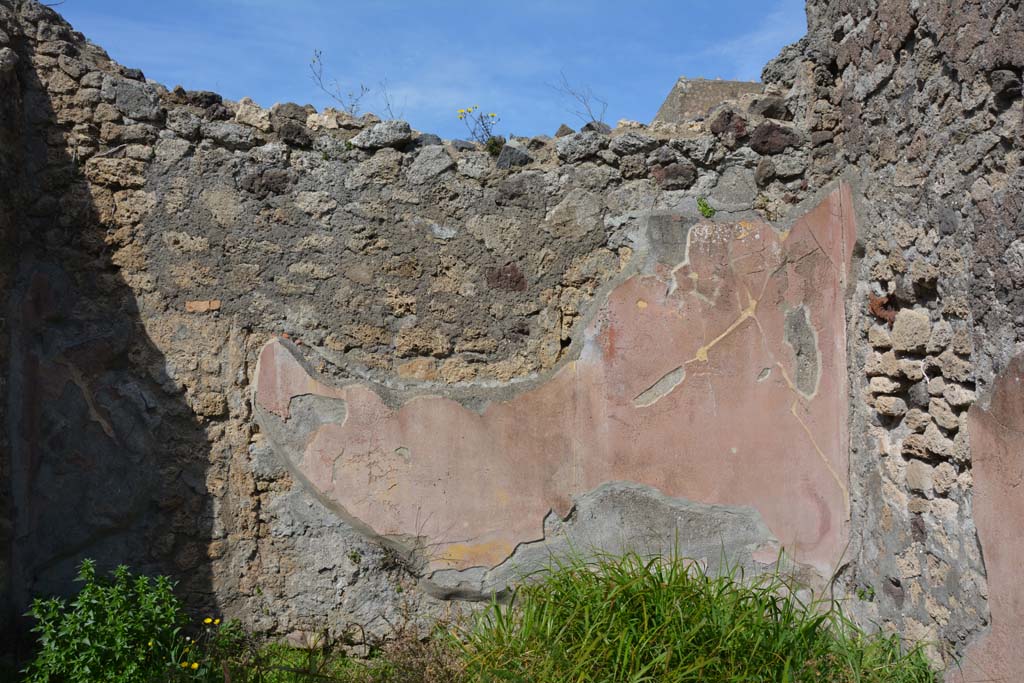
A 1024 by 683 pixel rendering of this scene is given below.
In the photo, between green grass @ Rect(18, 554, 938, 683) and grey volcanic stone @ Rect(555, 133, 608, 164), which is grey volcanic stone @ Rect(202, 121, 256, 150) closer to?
grey volcanic stone @ Rect(555, 133, 608, 164)

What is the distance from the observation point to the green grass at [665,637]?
2398mm

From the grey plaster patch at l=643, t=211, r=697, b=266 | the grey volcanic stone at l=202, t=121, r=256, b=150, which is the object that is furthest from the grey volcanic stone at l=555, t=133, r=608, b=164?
the grey volcanic stone at l=202, t=121, r=256, b=150

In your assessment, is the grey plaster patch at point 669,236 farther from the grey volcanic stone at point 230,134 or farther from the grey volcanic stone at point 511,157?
the grey volcanic stone at point 230,134

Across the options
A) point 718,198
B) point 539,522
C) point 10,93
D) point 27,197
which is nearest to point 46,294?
point 27,197

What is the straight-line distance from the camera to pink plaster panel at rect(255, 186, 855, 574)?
2.90 meters

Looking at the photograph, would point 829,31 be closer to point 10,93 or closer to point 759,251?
point 759,251

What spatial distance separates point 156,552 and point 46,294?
0.96 meters

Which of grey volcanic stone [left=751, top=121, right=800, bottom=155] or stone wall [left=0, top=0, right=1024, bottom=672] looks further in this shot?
grey volcanic stone [left=751, top=121, right=800, bottom=155]

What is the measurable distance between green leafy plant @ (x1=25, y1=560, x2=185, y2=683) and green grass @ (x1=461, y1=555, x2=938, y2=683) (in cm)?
97

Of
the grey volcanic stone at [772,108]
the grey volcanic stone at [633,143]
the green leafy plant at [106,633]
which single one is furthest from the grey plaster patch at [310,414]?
the grey volcanic stone at [772,108]

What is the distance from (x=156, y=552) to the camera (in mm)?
2789

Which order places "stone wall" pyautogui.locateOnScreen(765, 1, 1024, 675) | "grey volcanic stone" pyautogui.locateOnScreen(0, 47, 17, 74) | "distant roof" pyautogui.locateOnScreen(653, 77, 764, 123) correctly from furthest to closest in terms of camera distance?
"distant roof" pyautogui.locateOnScreen(653, 77, 764, 123) < "grey volcanic stone" pyautogui.locateOnScreen(0, 47, 17, 74) < "stone wall" pyautogui.locateOnScreen(765, 1, 1024, 675)

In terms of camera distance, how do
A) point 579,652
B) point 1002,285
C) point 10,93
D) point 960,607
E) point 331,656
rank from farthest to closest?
point 331,656, point 10,93, point 579,652, point 960,607, point 1002,285

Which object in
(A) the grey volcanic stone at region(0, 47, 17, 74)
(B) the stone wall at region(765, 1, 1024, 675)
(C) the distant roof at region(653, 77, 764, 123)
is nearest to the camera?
(B) the stone wall at region(765, 1, 1024, 675)
